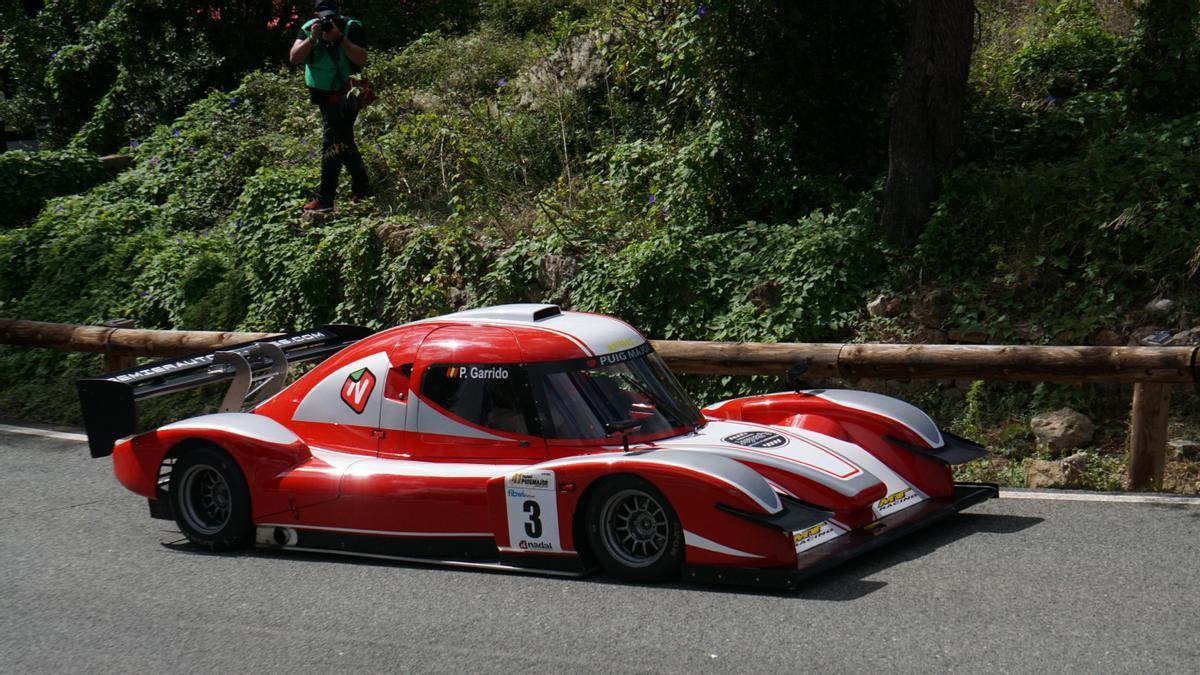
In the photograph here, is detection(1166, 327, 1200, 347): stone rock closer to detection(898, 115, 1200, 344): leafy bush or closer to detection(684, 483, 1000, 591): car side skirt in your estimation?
detection(898, 115, 1200, 344): leafy bush

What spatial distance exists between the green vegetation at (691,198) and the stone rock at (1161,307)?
108 millimetres

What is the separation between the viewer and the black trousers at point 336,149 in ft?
46.5

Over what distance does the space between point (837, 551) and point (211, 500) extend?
4.11 meters

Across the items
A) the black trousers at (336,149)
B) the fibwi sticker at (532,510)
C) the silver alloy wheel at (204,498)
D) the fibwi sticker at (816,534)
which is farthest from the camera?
the black trousers at (336,149)

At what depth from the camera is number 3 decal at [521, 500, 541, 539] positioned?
697 cm

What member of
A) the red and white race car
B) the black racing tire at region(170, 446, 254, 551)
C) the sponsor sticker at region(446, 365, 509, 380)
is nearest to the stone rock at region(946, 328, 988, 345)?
the red and white race car

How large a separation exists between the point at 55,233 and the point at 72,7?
7.86 meters

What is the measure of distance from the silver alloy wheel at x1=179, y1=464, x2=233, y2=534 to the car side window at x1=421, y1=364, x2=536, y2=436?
62.2 inches

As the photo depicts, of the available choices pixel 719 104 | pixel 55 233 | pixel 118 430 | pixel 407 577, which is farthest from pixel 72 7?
pixel 407 577

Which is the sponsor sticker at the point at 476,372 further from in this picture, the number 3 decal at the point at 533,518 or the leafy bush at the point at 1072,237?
the leafy bush at the point at 1072,237

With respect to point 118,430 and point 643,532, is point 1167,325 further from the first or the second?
point 118,430

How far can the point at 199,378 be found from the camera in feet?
29.0

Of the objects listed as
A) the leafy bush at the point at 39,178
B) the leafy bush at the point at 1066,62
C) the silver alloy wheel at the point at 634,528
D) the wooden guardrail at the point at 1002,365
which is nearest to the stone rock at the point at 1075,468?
the wooden guardrail at the point at 1002,365

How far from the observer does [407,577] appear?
7293mm
